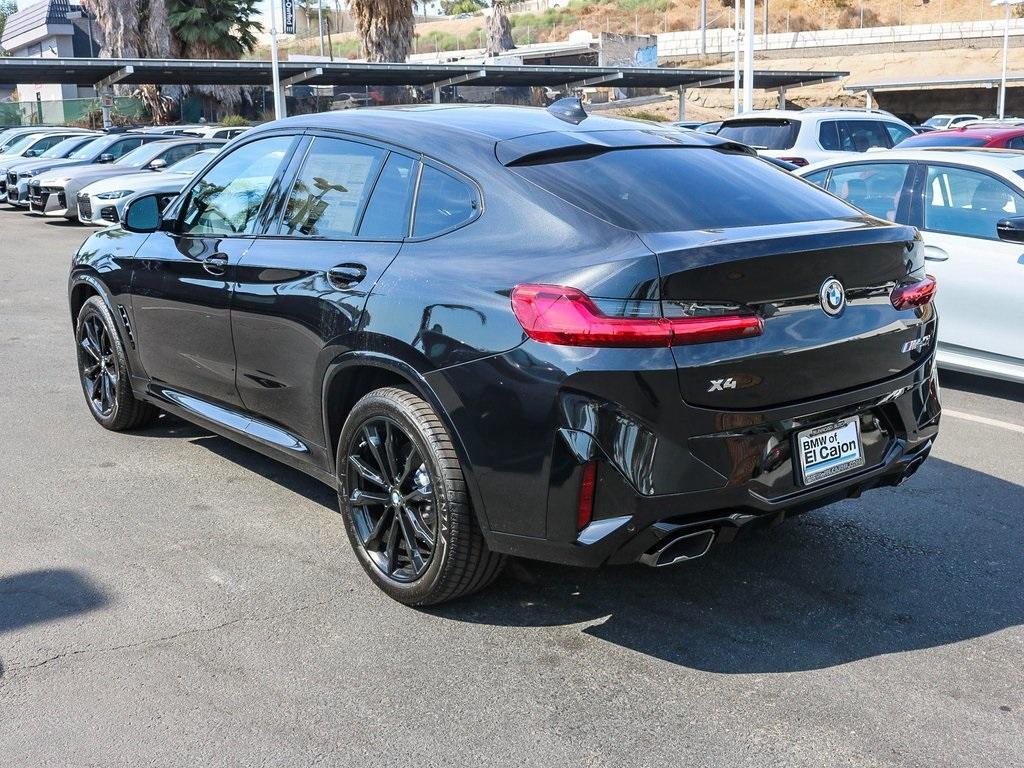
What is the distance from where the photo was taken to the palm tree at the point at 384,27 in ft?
147

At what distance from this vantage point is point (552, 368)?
340 cm

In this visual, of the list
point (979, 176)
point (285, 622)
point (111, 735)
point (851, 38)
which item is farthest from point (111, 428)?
point (851, 38)

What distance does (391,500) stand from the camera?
4.12 metres

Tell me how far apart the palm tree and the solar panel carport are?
165 cm

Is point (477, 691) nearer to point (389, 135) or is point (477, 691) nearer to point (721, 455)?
point (721, 455)

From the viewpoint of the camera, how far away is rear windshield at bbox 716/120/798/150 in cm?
1493

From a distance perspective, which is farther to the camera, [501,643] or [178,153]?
[178,153]

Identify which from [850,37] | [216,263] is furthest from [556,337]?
[850,37]

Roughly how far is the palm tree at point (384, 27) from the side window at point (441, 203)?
142 ft

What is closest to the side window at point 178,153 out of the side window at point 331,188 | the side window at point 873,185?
the side window at point 873,185

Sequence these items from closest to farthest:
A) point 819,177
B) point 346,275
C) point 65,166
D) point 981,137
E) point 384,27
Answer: point 346,275 < point 819,177 < point 981,137 < point 65,166 < point 384,27

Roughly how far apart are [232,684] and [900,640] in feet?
7.26

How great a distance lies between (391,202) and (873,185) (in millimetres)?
5007

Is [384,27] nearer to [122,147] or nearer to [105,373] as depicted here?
[122,147]
